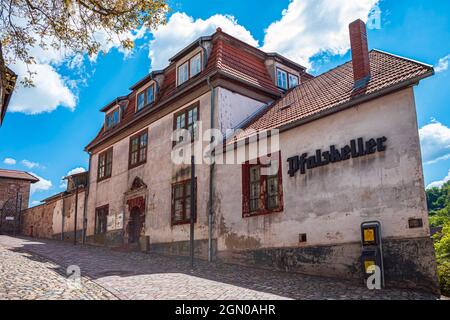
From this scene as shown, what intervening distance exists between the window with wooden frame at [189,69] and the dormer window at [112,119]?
6503 millimetres

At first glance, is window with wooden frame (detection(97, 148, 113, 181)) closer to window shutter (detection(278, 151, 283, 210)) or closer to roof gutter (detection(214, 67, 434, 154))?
roof gutter (detection(214, 67, 434, 154))

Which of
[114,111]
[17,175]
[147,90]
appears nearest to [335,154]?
[147,90]

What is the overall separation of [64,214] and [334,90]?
20959mm

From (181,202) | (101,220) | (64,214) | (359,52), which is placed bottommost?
(101,220)

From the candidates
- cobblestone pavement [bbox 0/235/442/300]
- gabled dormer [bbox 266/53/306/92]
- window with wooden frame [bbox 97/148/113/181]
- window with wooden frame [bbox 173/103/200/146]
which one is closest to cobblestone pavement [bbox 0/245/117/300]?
cobblestone pavement [bbox 0/235/442/300]

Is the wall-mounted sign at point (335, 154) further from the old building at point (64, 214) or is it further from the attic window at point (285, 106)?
the old building at point (64, 214)

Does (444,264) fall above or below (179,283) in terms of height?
above

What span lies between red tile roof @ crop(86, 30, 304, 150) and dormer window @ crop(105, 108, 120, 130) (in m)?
4.07

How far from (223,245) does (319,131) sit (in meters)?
5.19

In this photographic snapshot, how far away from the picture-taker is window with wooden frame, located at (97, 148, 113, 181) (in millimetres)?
23023

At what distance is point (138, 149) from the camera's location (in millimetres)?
20375

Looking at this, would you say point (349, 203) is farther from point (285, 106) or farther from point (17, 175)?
point (17, 175)

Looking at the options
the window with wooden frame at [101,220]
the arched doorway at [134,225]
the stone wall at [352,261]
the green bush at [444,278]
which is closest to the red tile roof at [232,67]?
the arched doorway at [134,225]

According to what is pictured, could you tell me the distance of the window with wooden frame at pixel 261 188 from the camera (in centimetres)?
1263
